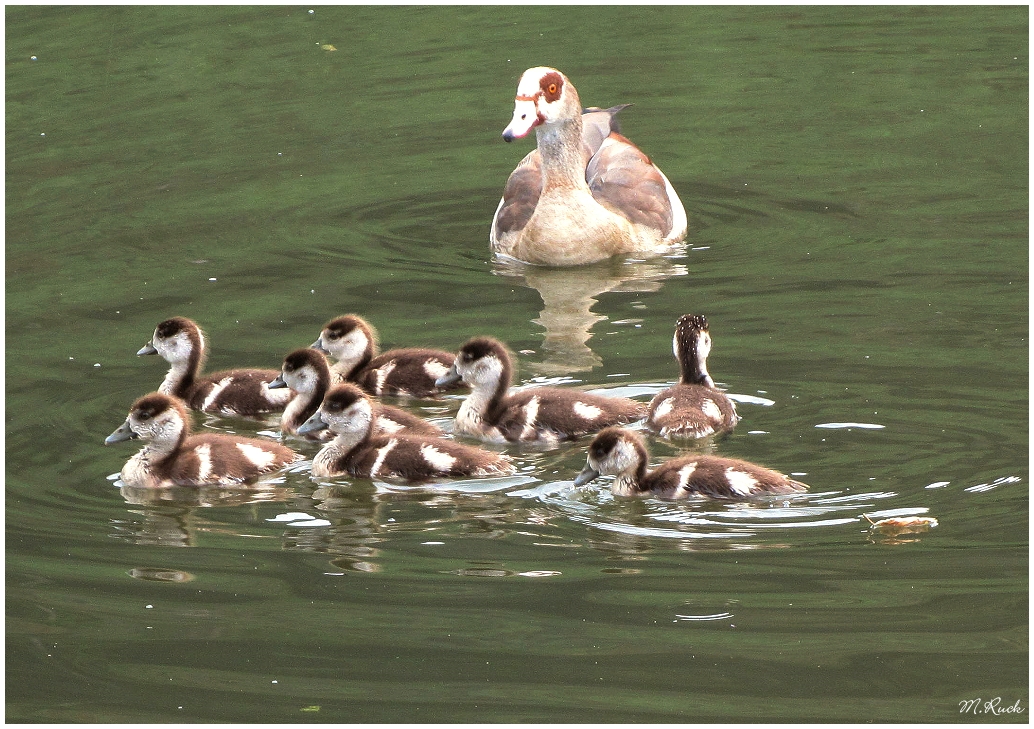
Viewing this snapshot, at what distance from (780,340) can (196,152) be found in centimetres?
610

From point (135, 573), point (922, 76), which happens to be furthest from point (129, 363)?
point (922, 76)

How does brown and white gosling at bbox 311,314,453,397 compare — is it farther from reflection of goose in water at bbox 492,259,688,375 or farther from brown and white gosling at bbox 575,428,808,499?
brown and white gosling at bbox 575,428,808,499

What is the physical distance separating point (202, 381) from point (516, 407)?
164 cm

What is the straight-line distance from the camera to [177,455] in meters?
7.32

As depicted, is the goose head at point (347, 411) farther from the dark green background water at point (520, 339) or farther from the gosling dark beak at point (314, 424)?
the dark green background water at point (520, 339)

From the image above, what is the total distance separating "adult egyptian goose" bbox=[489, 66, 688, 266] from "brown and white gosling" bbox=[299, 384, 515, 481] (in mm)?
3089

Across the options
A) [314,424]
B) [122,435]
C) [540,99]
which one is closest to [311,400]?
[314,424]

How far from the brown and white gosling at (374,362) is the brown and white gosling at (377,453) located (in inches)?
29.8

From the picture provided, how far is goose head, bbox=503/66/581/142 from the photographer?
10328 millimetres

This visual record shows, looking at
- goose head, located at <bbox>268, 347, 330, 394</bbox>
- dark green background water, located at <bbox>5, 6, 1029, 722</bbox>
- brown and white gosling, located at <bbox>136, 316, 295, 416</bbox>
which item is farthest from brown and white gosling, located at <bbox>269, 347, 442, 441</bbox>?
dark green background water, located at <bbox>5, 6, 1029, 722</bbox>

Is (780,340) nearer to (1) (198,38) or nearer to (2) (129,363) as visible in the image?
(2) (129,363)

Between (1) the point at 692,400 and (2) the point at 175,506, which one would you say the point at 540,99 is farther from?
(2) the point at 175,506

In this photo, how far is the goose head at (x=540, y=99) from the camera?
33.9 feet

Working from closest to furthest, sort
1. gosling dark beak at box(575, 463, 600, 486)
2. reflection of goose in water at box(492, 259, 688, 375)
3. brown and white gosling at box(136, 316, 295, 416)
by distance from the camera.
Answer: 1. gosling dark beak at box(575, 463, 600, 486)
2. brown and white gosling at box(136, 316, 295, 416)
3. reflection of goose in water at box(492, 259, 688, 375)
